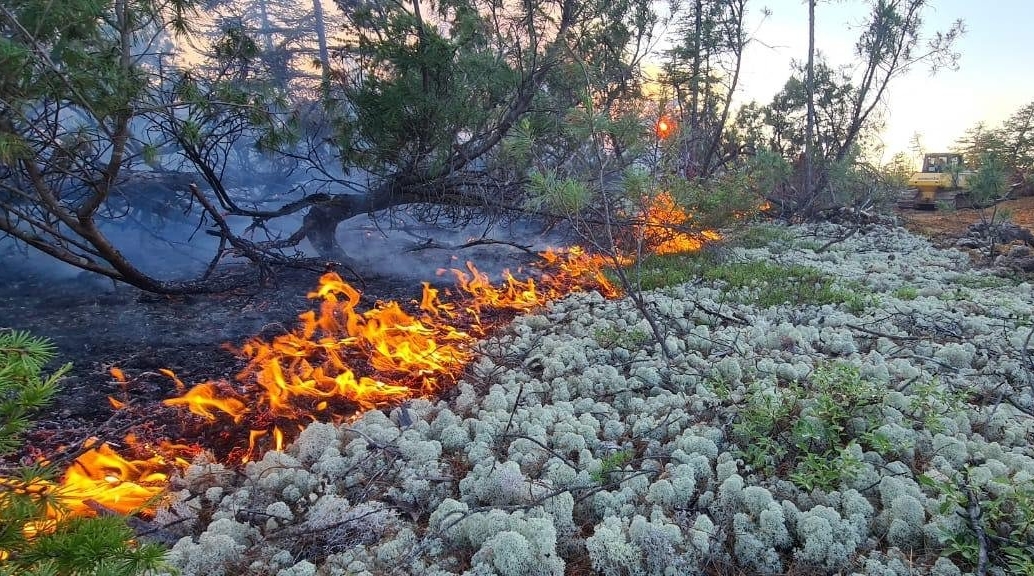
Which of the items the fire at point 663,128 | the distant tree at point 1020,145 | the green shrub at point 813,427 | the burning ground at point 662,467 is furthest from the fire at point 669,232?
the distant tree at point 1020,145

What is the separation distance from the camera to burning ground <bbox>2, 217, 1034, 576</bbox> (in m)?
1.93

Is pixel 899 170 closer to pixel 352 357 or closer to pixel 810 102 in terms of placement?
pixel 810 102

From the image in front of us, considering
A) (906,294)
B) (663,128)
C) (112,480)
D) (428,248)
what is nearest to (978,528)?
(112,480)

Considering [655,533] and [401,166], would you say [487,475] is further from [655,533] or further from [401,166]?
[401,166]

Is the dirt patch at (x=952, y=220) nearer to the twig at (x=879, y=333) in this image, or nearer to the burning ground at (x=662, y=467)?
the twig at (x=879, y=333)

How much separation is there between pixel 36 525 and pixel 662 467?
2240 millimetres

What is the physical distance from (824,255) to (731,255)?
1.68 meters

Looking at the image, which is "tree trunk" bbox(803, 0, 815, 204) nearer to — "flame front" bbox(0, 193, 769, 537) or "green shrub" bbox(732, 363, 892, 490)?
"flame front" bbox(0, 193, 769, 537)

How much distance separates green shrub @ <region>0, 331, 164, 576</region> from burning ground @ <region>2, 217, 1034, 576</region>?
99 centimetres

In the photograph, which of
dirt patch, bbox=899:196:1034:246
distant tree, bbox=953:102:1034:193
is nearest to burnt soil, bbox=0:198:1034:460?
dirt patch, bbox=899:196:1034:246

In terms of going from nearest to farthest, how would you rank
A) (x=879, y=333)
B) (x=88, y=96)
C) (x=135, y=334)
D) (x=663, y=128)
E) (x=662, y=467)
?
(x=662, y=467)
(x=88, y=96)
(x=879, y=333)
(x=135, y=334)
(x=663, y=128)

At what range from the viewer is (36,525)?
110cm

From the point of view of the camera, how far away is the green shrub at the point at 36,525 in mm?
999

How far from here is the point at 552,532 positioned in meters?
1.95
